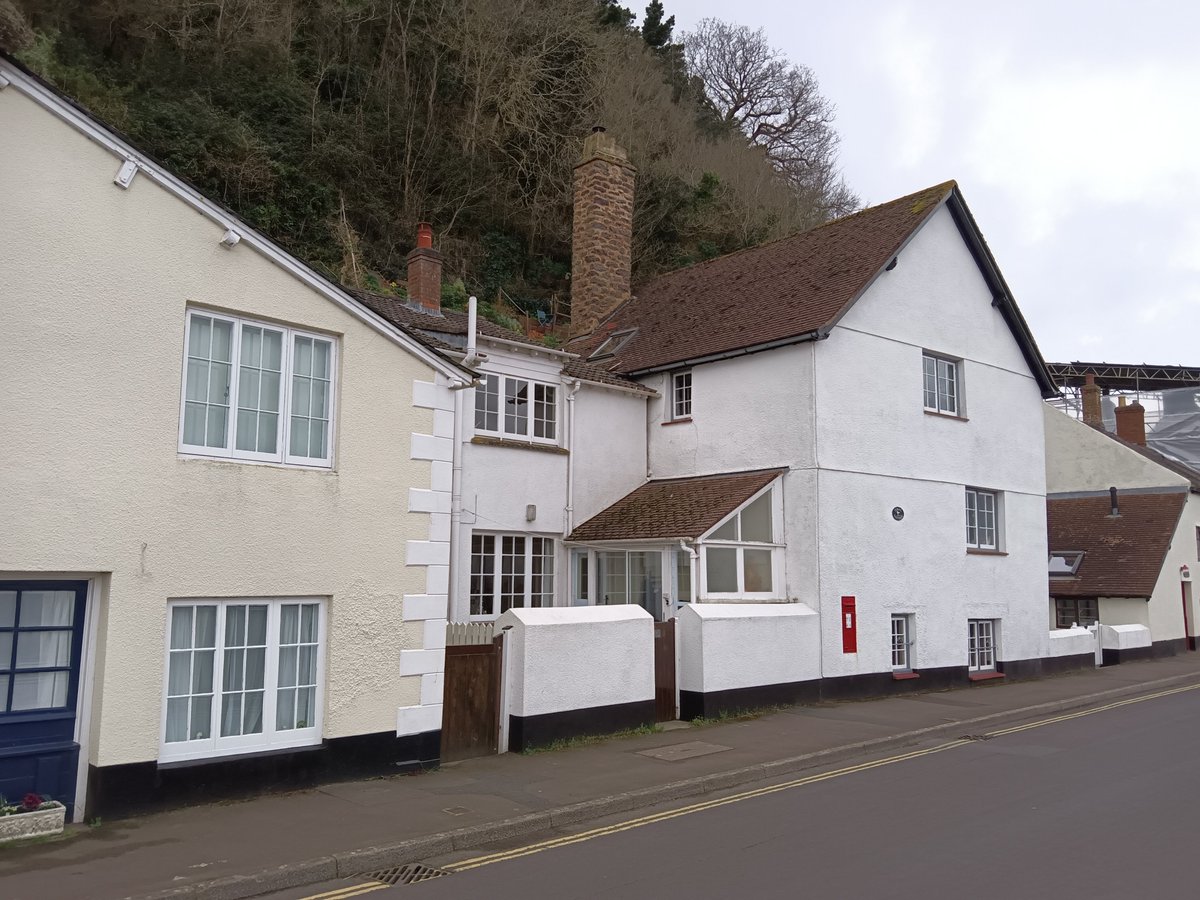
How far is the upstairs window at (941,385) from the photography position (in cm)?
1861

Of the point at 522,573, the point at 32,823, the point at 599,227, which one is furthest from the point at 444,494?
the point at 599,227

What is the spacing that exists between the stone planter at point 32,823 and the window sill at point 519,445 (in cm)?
858

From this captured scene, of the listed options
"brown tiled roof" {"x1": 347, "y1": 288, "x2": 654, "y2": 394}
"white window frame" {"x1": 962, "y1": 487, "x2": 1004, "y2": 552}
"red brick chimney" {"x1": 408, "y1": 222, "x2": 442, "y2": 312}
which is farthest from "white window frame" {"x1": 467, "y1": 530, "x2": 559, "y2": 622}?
"white window frame" {"x1": 962, "y1": 487, "x2": 1004, "y2": 552}

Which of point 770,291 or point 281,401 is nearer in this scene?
point 281,401

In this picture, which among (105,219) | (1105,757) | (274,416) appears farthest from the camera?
(1105,757)

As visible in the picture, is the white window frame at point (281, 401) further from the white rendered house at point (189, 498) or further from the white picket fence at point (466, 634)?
the white picket fence at point (466, 634)

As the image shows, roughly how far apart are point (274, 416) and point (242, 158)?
670 inches

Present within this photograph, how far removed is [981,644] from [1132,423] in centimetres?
1905

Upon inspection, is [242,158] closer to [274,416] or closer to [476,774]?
[274,416]

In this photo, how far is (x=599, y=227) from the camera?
2262cm

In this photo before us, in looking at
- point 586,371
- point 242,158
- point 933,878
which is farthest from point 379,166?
point 933,878

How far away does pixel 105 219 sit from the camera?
28.3 ft

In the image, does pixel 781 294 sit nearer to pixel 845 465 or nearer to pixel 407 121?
pixel 845 465

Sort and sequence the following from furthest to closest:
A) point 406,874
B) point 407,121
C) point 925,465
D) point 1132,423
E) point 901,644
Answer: point 1132,423, point 407,121, point 925,465, point 901,644, point 406,874
